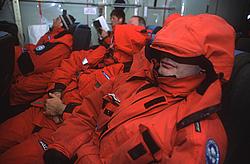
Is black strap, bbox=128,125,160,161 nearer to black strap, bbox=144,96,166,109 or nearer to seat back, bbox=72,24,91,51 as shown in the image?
black strap, bbox=144,96,166,109

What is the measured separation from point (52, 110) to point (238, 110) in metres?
1.13

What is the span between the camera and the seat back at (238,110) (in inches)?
31.5

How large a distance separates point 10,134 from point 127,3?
255cm

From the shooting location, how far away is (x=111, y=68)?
1.58m

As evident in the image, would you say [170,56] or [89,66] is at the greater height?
[170,56]

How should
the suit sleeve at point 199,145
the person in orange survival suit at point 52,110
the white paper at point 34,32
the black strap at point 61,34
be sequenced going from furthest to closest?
the white paper at point 34,32, the black strap at point 61,34, the person in orange survival suit at point 52,110, the suit sleeve at point 199,145

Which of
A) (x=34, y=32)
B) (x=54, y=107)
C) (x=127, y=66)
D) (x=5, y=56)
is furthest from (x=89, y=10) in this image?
(x=5, y=56)

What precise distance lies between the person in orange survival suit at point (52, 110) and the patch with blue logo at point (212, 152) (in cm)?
87

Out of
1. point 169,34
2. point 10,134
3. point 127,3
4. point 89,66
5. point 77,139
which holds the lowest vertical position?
point 10,134

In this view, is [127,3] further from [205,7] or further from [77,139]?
[77,139]

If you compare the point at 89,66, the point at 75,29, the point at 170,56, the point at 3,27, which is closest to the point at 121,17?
the point at 75,29

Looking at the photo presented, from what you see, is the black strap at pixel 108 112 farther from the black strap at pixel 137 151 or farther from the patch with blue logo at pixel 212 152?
the patch with blue logo at pixel 212 152

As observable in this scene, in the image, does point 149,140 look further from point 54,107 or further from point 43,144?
point 54,107

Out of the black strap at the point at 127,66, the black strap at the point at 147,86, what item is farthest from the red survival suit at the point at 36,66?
the black strap at the point at 147,86
